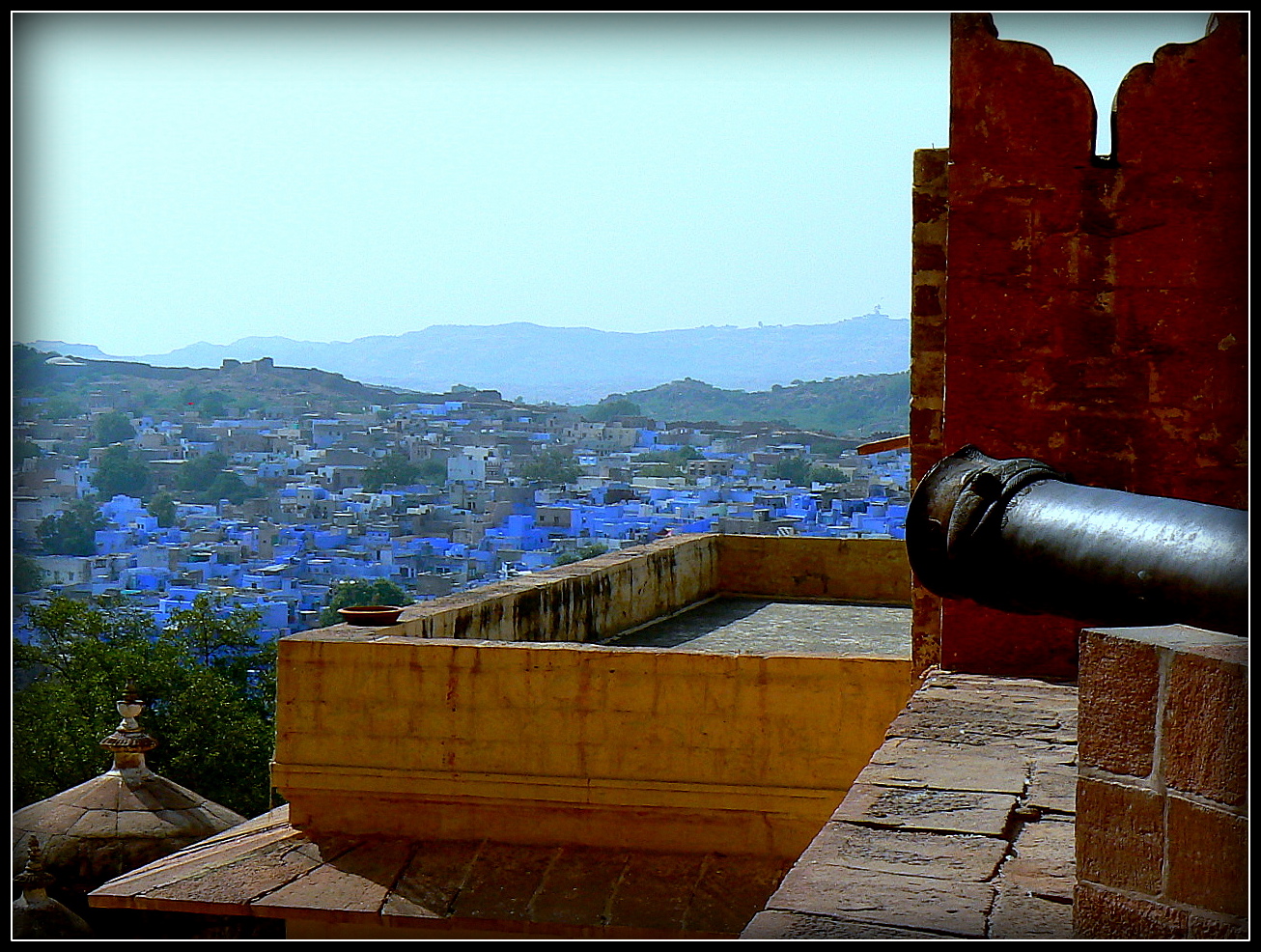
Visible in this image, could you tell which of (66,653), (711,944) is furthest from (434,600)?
(66,653)

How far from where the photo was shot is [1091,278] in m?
5.45

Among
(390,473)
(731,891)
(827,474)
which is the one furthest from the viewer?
(390,473)

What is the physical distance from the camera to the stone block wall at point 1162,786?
93.6 inches

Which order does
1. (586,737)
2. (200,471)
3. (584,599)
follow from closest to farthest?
(586,737) < (584,599) < (200,471)

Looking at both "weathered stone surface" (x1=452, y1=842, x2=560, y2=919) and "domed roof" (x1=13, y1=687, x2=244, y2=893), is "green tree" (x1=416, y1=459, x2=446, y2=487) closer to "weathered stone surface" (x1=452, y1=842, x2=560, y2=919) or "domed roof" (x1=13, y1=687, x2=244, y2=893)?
"domed roof" (x1=13, y1=687, x2=244, y2=893)

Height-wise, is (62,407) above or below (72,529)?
above

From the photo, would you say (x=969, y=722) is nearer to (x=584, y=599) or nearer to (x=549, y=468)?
(x=584, y=599)

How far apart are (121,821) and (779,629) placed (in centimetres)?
603

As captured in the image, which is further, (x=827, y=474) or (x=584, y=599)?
(x=827, y=474)

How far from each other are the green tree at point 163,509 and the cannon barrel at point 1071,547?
578 centimetres

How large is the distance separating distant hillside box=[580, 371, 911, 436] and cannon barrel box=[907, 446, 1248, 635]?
521 inches

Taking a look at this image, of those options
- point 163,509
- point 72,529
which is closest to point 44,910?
point 163,509

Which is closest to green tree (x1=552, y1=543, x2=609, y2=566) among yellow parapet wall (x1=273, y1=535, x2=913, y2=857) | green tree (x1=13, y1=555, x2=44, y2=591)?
yellow parapet wall (x1=273, y1=535, x2=913, y2=857)

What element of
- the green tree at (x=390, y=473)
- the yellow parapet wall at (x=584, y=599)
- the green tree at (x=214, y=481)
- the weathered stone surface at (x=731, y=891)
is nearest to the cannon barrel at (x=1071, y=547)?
the weathered stone surface at (x=731, y=891)
